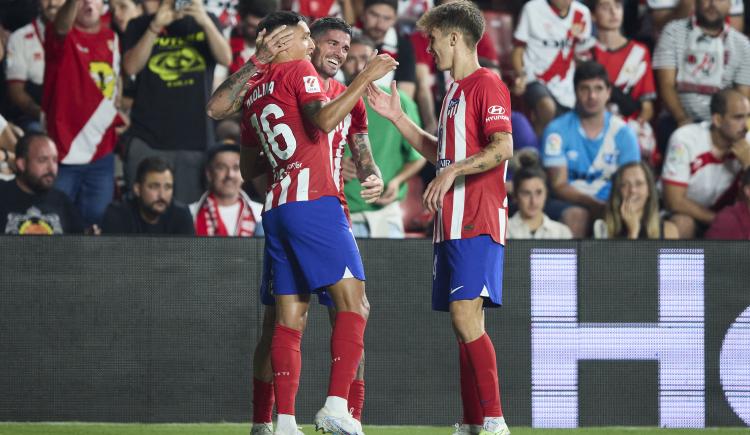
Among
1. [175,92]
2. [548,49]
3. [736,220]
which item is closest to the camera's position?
[736,220]

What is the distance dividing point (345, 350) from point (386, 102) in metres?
1.34

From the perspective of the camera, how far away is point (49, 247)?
6.94 meters

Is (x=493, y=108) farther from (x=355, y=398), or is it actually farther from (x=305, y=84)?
(x=355, y=398)

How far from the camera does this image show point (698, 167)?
9.37 metres

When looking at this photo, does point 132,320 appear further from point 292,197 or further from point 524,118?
point 524,118

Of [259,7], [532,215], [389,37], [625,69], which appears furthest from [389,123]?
[625,69]

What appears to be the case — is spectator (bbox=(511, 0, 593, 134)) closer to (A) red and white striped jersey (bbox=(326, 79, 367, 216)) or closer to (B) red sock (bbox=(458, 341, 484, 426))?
(A) red and white striped jersey (bbox=(326, 79, 367, 216))

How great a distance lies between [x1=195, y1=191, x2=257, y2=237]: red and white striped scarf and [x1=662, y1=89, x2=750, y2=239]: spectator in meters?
3.46

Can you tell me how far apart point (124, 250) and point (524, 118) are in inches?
146

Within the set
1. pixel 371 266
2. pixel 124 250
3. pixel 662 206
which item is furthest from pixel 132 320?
pixel 662 206

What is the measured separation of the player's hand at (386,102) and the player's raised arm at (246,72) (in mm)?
587

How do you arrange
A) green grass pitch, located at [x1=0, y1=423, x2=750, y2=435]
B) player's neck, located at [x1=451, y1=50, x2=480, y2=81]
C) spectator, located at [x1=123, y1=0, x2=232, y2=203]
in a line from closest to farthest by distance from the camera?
player's neck, located at [x1=451, y1=50, x2=480, y2=81], green grass pitch, located at [x1=0, y1=423, x2=750, y2=435], spectator, located at [x1=123, y1=0, x2=232, y2=203]

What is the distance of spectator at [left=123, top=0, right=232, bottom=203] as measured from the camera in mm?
8766

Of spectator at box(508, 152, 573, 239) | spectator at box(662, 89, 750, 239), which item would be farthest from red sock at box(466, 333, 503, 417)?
spectator at box(662, 89, 750, 239)
